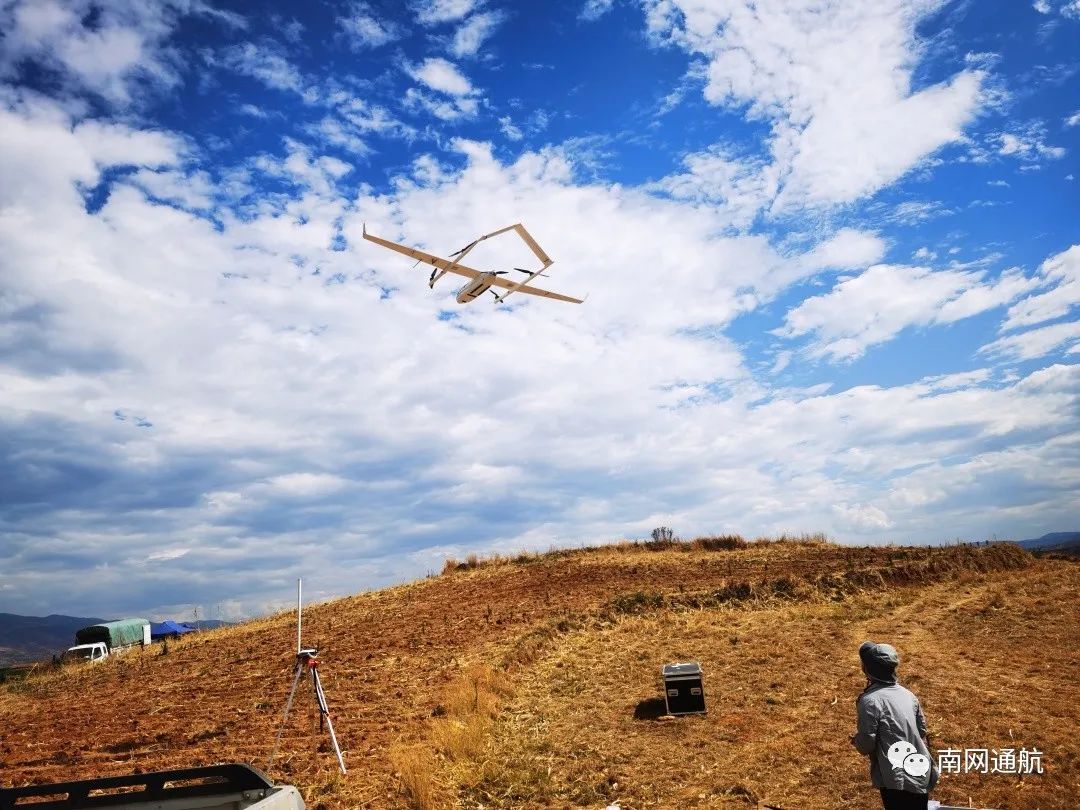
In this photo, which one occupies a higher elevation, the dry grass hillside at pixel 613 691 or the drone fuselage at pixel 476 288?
the drone fuselage at pixel 476 288

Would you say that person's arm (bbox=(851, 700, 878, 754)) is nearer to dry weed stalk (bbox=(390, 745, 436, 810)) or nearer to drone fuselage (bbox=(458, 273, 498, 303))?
dry weed stalk (bbox=(390, 745, 436, 810))

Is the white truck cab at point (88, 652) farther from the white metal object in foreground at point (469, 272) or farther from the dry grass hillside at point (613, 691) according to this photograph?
the white metal object in foreground at point (469, 272)

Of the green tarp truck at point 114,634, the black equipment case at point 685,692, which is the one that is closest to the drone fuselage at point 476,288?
the black equipment case at point 685,692

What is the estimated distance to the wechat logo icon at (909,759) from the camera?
5.72m

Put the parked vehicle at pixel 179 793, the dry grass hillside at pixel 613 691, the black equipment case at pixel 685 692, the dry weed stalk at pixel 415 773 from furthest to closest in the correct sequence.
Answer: the black equipment case at pixel 685 692
the dry grass hillside at pixel 613 691
the dry weed stalk at pixel 415 773
the parked vehicle at pixel 179 793

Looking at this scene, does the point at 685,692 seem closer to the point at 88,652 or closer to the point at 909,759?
the point at 909,759

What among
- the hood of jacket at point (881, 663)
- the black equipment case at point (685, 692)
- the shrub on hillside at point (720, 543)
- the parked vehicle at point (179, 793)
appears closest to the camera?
the parked vehicle at point (179, 793)

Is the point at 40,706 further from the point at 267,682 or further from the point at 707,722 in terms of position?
the point at 707,722

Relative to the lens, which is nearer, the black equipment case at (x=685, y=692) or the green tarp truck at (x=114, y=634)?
the black equipment case at (x=685, y=692)

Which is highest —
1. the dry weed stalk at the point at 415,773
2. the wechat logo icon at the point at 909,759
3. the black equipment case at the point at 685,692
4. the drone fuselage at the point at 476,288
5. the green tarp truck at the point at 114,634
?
the drone fuselage at the point at 476,288

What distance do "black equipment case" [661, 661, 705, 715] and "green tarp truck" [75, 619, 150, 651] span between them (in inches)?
1664

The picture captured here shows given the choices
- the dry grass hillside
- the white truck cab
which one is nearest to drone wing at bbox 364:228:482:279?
the dry grass hillside

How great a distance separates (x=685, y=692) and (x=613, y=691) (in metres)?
2.66

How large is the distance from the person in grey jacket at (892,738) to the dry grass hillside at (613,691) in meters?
3.61
